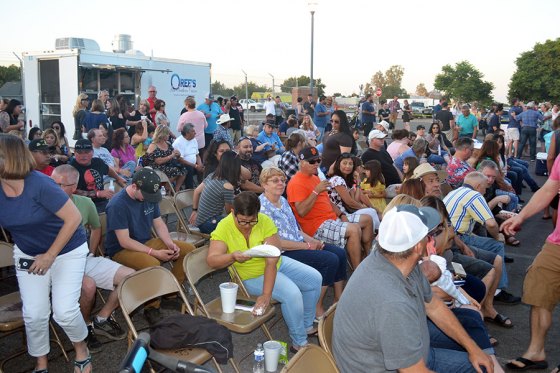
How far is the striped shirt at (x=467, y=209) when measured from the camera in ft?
15.6

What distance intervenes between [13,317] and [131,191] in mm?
1319

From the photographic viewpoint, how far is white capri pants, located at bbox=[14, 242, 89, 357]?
10.3ft

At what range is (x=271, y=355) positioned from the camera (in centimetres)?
335

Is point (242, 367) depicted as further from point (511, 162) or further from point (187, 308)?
point (511, 162)

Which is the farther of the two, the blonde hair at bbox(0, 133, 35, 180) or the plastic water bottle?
the plastic water bottle

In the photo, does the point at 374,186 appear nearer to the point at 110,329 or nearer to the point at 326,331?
the point at 110,329

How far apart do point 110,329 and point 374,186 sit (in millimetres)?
3584

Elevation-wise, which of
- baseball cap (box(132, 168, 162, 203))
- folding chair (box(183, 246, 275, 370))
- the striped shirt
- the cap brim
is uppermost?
baseball cap (box(132, 168, 162, 203))

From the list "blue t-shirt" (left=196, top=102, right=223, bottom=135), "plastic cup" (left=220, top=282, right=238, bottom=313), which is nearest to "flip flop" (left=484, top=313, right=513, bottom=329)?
"plastic cup" (left=220, top=282, right=238, bottom=313)

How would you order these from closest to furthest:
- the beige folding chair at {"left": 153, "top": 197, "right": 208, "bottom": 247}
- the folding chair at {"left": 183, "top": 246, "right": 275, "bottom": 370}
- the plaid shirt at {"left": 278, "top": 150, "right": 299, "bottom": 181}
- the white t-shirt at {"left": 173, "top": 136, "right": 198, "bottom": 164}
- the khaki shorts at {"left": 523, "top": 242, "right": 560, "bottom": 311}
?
the folding chair at {"left": 183, "top": 246, "right": 275, "bottom": 370} < the khaki shorts at {"left": 523, "top": 242, "right": 560, "bottom": 311} < the beige folding chair at {"left": 153, "top": 197, "right": 208, "bottom": 247} < the plaid shirt at {"left": 278, "top": 150, "right": 299, "bottom": 181} < the white t-shirt at {"left": 173, "top": 136, "right": 198, "bottom": 164}

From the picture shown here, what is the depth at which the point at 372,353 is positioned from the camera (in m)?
2.26

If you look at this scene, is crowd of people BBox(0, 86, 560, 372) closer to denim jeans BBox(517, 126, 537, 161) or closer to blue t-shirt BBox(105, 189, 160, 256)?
blue t-shirt BBox(105, 189, 160, 256)

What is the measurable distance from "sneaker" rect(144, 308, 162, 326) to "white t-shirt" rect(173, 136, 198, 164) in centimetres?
411

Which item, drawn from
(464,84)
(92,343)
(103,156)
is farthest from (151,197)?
(464,84)
